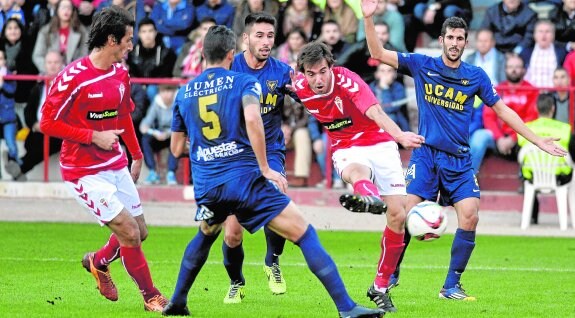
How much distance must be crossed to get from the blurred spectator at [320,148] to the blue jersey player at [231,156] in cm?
1085

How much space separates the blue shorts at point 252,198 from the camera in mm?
9695

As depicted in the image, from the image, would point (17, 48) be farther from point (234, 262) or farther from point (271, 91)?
point (234, 262)

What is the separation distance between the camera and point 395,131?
34.5 ft

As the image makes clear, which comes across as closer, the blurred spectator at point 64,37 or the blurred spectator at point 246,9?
the blurred spectator at point 246,9

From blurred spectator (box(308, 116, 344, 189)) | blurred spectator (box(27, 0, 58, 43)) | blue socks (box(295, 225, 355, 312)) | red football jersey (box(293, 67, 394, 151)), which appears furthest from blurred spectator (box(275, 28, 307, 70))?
blue socks (box(295, 225, 355, 312))

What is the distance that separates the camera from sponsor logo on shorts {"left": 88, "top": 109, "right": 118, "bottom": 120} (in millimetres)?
10961

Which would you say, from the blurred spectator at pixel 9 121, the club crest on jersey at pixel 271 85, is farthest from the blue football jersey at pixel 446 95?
the blurred spectator at pixel 9 121

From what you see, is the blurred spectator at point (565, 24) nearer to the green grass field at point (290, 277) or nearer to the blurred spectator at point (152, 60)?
the green grass field at point (290, 277)

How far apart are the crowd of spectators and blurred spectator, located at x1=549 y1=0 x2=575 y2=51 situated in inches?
0.6

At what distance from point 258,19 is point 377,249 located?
5949 mm

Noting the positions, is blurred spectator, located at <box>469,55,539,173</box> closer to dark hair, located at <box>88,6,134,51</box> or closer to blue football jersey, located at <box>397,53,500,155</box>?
blue football jersey, located at <box>397,53,500,155</box>

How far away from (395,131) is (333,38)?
1034cm

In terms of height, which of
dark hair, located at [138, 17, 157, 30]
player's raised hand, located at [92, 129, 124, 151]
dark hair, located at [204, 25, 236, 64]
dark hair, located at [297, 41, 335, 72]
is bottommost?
dark hair, located at [138, 17, 157, 30]

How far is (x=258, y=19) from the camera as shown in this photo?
39.0 feet
